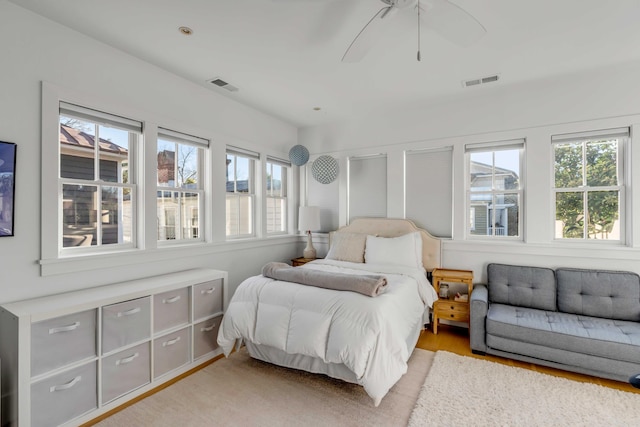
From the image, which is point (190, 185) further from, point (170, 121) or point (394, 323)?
point (394, 323)

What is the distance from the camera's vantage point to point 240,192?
3975 mm

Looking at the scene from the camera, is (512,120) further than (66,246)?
Yes

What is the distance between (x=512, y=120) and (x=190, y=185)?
3615 millimetres

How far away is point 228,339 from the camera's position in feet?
8.57

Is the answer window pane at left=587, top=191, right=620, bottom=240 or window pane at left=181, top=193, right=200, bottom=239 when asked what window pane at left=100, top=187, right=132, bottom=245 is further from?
window pane at left=587, top=191, right=620, bottom=240

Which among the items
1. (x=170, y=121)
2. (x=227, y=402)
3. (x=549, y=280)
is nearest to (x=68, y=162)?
(x=170, y=121)

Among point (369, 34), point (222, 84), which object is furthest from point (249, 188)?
point (369, 34)

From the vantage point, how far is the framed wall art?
1957 mm

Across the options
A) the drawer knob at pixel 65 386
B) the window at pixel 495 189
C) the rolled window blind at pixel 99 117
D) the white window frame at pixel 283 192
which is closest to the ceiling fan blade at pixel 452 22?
the window at pixel 495 189

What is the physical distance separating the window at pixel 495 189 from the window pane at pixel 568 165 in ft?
1.10

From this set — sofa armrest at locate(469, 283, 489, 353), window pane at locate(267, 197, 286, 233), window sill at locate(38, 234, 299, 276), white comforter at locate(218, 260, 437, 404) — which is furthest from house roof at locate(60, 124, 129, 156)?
sofa armrest at locate(469, 283, 489, 353)

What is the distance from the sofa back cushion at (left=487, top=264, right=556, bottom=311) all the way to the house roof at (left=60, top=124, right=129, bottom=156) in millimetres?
3901

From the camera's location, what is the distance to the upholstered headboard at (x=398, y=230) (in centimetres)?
371

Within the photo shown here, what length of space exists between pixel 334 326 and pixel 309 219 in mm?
2234
